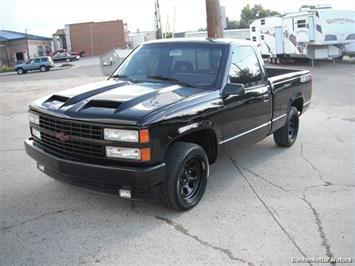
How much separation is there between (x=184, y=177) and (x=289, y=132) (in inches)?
130

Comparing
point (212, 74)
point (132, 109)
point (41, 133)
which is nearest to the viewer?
point (132, 109)

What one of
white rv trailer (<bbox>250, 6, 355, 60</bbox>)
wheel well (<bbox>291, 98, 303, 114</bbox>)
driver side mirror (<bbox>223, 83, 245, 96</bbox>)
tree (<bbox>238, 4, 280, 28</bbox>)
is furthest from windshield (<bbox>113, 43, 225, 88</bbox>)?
tree (<bbox>238, 4, 280, 28</bbox>)

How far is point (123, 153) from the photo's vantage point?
3.86m

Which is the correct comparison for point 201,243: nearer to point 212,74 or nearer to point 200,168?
point 200,168

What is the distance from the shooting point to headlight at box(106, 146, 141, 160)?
150 inches

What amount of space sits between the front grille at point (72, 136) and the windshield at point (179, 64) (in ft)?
4.32

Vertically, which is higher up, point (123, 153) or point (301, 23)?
point (301, 23)

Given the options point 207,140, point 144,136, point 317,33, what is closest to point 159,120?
point 144,136

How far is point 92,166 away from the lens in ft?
12.8

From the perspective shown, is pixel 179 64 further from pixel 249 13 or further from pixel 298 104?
pixel 249 13

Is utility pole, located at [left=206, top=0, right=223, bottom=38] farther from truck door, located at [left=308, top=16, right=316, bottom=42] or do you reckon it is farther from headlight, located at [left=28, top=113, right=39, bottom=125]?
truck door, located at [left=308, top=16, right=316, bottom=42]

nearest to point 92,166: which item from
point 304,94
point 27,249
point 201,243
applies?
point 27,249

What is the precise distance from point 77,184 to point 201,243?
1370 mm

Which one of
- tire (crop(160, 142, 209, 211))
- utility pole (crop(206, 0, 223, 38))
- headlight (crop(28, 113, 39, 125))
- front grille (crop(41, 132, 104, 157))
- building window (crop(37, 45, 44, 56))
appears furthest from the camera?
building window (crop(37, 45, 44, 56))
